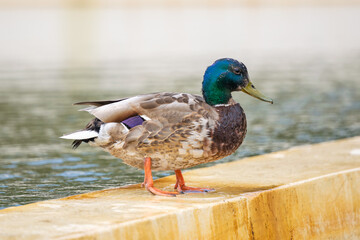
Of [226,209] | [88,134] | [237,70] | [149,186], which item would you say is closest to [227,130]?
[237,70]

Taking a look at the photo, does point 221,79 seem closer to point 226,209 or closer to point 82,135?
point 226,209

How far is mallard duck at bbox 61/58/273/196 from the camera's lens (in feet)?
21.6

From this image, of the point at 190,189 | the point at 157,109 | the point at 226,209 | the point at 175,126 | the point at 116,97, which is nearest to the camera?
the point at 226,209

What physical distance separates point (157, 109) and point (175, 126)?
0.82 ft

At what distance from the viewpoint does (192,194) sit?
22.5 feet

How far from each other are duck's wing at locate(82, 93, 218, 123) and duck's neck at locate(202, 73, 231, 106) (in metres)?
0.08

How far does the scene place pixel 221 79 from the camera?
22.2ft

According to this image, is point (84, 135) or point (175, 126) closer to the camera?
point (175, 126)

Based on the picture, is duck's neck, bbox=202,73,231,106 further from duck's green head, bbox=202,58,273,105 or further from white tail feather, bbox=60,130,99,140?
white tail feather, bbox=60,130,99,140

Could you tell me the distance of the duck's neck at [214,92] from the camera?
678 cm

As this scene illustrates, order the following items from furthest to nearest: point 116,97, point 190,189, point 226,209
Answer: point 116,97
point 190,189
point 226,209

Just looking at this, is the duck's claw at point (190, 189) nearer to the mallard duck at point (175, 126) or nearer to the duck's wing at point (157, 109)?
the mallard duck at point (175, 126)

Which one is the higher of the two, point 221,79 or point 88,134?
point 221,79

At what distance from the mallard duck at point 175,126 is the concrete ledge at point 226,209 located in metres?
0.37
